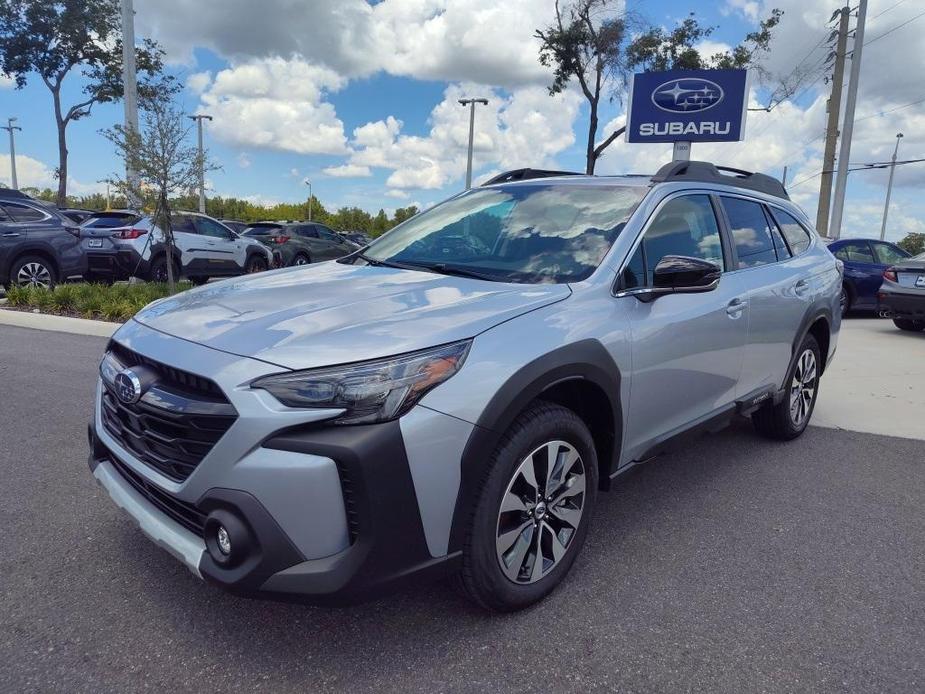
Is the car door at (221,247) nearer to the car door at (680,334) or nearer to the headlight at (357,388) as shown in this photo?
the car door at (680,334)

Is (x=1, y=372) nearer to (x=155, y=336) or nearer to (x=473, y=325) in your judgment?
(x=155, y=336)

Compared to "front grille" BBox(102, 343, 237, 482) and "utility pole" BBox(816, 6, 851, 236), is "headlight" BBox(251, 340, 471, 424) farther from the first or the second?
"utility pole" BBox(816, 6, 851, 236)

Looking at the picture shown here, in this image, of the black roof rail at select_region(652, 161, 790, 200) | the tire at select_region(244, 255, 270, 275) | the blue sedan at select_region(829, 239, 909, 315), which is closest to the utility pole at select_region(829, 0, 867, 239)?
the blue sedan at select_region(829, 239, 909, 315)

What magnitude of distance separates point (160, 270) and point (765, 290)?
11.8 meters

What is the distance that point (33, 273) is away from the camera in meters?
11.2

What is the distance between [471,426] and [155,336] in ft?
3.96

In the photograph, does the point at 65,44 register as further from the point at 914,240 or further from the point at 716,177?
the point at 914,240

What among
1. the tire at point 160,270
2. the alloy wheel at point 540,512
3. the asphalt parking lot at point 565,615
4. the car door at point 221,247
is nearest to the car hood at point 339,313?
the alloy wheel at point 540,512

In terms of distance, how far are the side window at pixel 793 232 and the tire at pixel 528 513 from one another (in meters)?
2.75

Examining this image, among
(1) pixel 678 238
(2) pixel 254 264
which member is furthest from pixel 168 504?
(2) pixel 254 264

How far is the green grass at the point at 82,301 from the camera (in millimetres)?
9891

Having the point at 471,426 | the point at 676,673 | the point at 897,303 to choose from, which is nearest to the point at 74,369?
the point at 471,426

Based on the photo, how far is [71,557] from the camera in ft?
9.41

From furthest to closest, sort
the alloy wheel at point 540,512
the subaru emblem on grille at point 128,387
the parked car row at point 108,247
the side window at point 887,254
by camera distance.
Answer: the side window at point 887,254
the parked car row at point 108,247
the alloy wheel at point 540,512
the subaru emblem on grille at point 128,387
